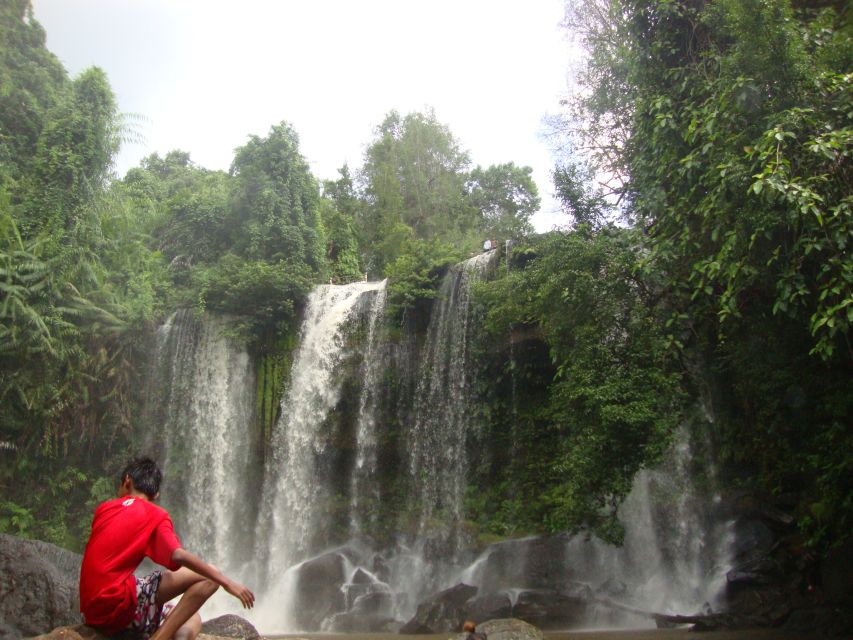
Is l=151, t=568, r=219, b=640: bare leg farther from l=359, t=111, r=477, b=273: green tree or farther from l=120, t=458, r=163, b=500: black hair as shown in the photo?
l=359, t=111, r=477, b=273: green tree

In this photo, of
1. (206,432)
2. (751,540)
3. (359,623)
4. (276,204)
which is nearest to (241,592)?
(359,623)

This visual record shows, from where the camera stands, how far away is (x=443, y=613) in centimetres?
1052

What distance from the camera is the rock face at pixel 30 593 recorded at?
7160 mm

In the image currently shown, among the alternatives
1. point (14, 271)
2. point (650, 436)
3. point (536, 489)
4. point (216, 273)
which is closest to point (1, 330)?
point (14, 271)

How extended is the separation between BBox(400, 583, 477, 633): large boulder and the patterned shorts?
26.0 ft

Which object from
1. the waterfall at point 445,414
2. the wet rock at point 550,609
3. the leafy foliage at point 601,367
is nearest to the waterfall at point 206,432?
the waterfall at point 445,414

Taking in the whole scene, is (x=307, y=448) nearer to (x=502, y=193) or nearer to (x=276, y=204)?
(x=276, y=204)

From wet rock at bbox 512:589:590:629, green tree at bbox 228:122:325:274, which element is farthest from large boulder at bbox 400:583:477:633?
green tree at bbox 228:122:325:274

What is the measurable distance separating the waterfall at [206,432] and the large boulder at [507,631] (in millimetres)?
7955

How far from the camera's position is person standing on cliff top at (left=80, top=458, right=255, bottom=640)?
2990 millimetres

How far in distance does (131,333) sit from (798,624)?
48.4ft

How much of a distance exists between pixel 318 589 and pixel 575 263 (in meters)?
7.89

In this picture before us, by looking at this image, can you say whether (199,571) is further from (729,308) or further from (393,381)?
(393,381)

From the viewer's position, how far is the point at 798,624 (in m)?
8.66
